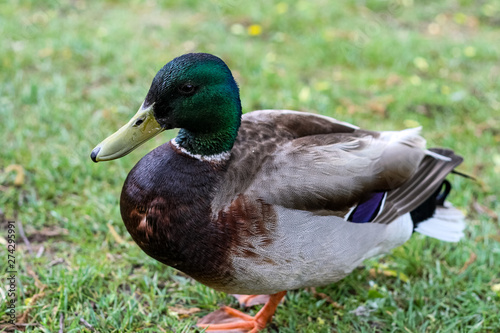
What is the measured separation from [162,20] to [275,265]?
410cm

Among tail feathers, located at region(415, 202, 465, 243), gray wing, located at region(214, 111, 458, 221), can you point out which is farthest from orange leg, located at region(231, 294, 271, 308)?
tail feathers, located at region(415, 202, 465, 243)

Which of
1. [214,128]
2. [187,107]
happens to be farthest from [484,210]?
[187,107]

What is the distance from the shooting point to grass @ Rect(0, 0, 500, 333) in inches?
102

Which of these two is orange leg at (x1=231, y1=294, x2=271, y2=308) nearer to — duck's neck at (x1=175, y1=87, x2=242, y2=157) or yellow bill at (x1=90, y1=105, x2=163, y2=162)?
duck's neck at (x1=175, y1=87, x2=242, y2=157)

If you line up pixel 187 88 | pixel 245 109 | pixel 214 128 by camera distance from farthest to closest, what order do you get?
pixel 245 109, pixel 214 128, pixel 187 88

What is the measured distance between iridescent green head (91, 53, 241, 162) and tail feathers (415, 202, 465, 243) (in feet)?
3.90

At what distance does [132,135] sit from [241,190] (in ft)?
1.60

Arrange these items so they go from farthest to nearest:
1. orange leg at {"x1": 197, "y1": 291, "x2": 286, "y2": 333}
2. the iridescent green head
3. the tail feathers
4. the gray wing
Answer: the tail feathers
orange leg at {"x1": 197, "y1": 291, "x2": 286, "y2": 333}
the gray wing
the iridescent green head

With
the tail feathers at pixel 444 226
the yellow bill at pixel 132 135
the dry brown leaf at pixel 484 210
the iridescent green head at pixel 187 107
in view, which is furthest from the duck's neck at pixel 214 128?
the dry brown leaf at pixel 484 210

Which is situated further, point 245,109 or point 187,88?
point 245,109

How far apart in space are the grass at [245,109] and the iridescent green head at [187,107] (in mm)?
857

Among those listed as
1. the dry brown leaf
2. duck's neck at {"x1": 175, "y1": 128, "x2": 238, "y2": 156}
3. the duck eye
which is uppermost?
the duck eye

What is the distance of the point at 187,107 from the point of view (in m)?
2.10

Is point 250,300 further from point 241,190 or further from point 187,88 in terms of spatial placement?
point 187,88
